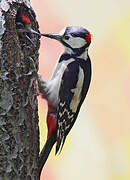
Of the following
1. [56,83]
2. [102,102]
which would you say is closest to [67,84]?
[56,83]

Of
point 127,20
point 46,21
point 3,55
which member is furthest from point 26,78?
point 127,20

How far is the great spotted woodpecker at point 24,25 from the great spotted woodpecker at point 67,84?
7.1 inches

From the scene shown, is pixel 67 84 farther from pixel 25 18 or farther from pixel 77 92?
pixel 25 18

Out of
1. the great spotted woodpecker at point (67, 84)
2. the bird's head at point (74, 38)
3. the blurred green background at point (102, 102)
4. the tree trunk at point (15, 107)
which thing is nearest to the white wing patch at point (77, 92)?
the great spotted woodpecker at point (67, 84)

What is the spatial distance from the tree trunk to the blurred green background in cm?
134

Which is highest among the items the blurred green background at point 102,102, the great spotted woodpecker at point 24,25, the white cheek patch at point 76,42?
the great spotted woodpecker at point 24,25

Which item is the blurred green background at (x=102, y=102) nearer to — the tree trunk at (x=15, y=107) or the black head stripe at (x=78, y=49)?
the black head stripe at (x=78, y=49)

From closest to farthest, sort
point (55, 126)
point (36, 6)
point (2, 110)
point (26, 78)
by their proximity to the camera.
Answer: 1. point (2, 110)
2. point (26, 78)
3. point (55, 126)
4. point (36, 6)

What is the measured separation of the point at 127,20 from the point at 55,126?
1496 mm

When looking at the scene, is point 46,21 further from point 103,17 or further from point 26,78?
point 26,78

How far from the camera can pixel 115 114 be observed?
10.2 feet

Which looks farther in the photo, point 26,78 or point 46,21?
point 46,21

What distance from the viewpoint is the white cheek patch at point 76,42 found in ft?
6.51

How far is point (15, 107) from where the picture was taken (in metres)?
1.61
